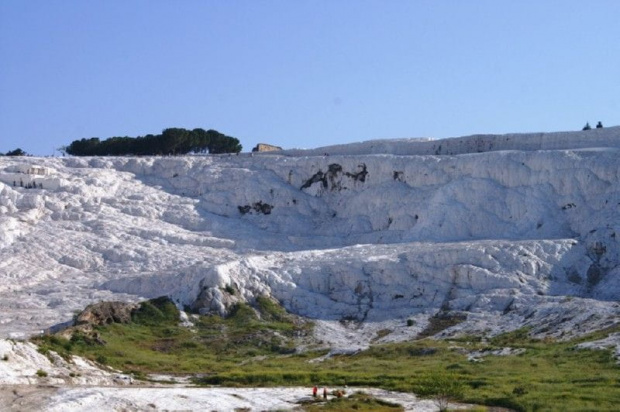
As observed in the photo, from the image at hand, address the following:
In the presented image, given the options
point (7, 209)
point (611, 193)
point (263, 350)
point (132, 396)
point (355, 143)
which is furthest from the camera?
point (355, 143)

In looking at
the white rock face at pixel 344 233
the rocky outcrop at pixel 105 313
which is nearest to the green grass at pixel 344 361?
the rocky outcrop at pixel 105 313

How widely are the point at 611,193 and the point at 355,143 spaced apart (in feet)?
73.8

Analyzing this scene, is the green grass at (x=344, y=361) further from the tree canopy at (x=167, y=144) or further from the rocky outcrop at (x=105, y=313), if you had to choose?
→ the tree canopy at (x=167, y=144)

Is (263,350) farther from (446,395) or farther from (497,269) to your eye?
(446,395)

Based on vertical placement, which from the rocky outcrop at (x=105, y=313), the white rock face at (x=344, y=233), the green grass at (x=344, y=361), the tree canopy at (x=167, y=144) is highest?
the tree canopy at (x=167, y=144)

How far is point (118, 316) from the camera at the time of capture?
60.6 m

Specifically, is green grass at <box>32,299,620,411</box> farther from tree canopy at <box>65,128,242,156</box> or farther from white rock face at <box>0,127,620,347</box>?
tree canopy at <box>65,128,242,156</box>

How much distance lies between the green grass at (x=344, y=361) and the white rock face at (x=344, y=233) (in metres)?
2.14

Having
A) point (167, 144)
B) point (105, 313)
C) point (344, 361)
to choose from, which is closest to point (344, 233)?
point (105, 313)

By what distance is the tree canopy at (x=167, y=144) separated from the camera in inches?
4178

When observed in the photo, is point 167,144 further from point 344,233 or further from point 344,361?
point 344,361

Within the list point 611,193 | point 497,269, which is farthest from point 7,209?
point 611,193

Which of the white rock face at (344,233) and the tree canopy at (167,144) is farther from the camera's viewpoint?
the tree canopy at (167,144)

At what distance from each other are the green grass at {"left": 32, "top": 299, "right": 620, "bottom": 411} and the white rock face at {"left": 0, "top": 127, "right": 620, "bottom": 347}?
2.14 metres
